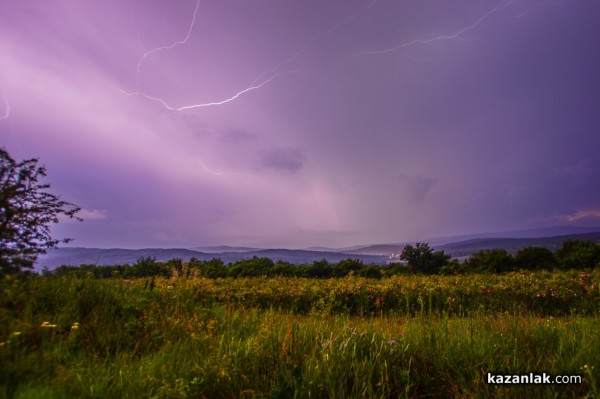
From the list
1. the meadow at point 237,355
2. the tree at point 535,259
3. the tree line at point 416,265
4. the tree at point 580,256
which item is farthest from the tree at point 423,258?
the meadow at point 237,355

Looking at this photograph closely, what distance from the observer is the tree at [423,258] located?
58.7 feet

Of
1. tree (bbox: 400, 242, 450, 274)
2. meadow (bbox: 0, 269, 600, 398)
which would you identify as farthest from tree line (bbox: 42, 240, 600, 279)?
meadow (bbox: 0, 269, 600, 398)

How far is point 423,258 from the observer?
Result: 18.3 meters

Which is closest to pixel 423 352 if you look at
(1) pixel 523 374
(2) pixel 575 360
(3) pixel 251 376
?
(1) pixel 523 374

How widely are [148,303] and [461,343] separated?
4.81 m

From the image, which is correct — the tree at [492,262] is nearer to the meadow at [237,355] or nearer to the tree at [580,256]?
the tree at [580,256]

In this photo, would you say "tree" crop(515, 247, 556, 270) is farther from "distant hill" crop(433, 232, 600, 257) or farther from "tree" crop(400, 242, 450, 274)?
"tree" crop(400, 242, 450, 274)

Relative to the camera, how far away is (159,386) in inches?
114

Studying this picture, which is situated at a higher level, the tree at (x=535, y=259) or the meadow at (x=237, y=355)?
the meadow at (x=237, y=355)

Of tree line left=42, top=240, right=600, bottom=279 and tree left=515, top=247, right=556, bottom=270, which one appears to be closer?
tree line left=42, top=240, right=600, bottom=279

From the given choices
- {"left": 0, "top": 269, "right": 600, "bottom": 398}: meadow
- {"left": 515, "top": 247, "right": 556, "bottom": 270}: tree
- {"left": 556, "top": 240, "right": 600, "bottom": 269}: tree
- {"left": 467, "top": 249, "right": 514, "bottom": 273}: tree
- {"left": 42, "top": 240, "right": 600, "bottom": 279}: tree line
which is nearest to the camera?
{"left": 0, "top": 269, "right": 600, "bottom": 398}: meadow

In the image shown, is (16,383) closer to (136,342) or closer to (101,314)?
(136,342)

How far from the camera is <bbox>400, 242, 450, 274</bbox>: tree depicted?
1791cm

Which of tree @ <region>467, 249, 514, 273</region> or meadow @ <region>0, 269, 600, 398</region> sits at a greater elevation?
meadow @ <region>0, 269, 600, 398</region>
